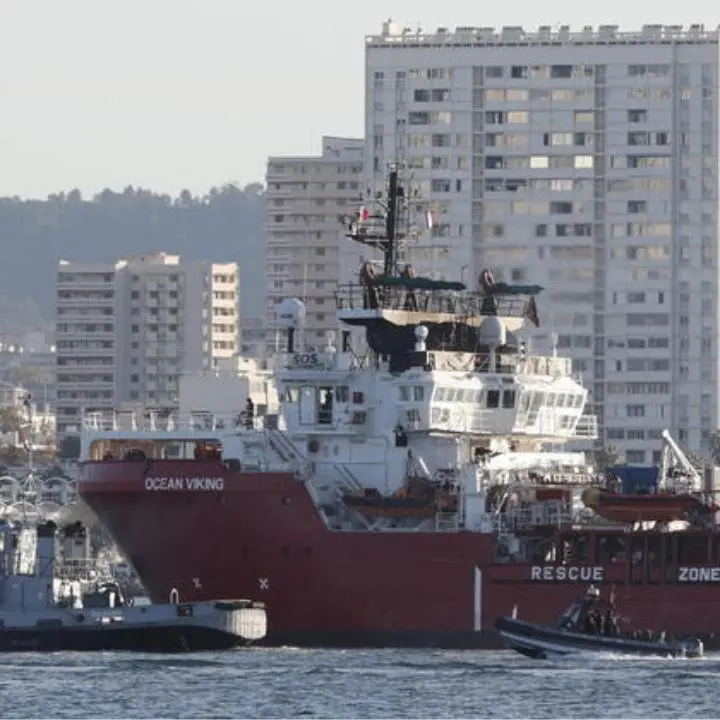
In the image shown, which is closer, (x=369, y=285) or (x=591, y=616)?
(x=591, y=616)

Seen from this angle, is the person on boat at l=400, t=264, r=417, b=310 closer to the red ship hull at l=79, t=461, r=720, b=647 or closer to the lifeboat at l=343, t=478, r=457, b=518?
the lifeboat at l=343, t=478, r=457, b=518

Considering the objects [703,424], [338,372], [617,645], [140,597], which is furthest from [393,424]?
[703,424]

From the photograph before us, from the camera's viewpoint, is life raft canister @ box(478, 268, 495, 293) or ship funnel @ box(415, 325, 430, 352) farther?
life raft canister @ box(478, 268, 495, 293)

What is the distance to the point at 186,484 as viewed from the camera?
9806 centimetres

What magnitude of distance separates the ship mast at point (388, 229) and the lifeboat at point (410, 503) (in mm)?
7258

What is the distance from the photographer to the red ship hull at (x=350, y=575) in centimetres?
9656

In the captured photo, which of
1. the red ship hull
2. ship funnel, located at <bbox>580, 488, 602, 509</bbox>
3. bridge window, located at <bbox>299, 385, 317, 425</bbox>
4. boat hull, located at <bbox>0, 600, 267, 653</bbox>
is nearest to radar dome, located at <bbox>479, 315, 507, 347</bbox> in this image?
bridge window, located at <bbox>299, 385, 317, 425</bbox>

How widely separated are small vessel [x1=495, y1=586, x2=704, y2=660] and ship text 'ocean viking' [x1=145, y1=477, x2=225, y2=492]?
9.11 meters

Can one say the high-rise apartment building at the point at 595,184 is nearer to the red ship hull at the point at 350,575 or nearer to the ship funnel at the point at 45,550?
the red ship hull at the point at 350,575

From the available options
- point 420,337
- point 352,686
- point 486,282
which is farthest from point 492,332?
point 352,686

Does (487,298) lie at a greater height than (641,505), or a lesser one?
greater

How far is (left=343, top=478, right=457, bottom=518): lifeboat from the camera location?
97375 mm

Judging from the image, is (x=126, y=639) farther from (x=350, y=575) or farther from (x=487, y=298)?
(x=487, y=298)

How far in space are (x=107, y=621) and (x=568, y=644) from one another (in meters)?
12.2
